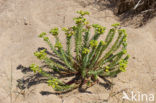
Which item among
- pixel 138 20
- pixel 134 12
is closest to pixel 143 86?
pixel 138 20

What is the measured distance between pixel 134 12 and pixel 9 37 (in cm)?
299

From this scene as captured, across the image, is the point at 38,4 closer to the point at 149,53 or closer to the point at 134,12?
the point at 134,12

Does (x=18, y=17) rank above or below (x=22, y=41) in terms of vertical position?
above

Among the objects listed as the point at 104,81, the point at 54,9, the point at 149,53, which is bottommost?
the point at 104,81

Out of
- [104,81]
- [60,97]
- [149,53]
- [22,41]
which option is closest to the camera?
[60,97]

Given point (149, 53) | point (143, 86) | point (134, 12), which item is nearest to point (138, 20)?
point (134, 12)

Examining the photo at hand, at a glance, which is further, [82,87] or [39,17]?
[39,17]

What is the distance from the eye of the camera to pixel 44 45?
332 centimetres

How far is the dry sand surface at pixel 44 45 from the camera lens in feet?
8.11

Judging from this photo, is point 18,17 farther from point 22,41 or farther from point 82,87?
point 82,87

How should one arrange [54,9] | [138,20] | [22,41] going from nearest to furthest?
[22,41], [138,20], [54,9]

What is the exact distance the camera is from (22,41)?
3.41 metres

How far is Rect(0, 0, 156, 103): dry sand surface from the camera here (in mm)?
2473

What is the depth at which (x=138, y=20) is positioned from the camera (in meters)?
3.97
